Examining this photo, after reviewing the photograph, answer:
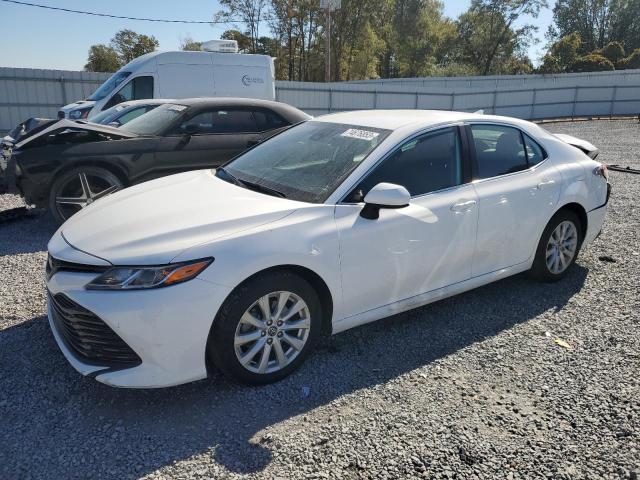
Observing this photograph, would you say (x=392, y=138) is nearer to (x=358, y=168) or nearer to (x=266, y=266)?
(x=358, y=168)

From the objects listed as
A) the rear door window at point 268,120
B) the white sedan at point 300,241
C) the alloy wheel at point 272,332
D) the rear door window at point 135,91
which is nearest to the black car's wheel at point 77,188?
the rear door window at point 268,120

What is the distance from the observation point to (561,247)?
4.61 meters

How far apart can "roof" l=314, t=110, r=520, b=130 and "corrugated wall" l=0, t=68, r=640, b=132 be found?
13.5m

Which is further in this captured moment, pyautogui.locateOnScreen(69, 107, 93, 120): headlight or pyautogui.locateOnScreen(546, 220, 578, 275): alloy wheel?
pyautogui.locateOnScreen(69, 107, 93, 120): headlight

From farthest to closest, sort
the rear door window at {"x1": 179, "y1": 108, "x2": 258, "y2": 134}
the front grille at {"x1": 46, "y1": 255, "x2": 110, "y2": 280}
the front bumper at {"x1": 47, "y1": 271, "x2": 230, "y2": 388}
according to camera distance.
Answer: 1. the rear door window at {"x1": 179, "y1": 108, "x2": 258, "y2": 134}
2. the front grille at {"x1": 46, "y1": 255, "x2": 110, "y2": 280}
3. the front bumper at {"x1": 47, "y1": 271, "x2": 230, "y2": 388}

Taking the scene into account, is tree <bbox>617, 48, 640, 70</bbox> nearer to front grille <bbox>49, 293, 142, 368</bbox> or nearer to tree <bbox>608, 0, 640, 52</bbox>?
tree <bbox>608, 0, 640, 52</bbox>

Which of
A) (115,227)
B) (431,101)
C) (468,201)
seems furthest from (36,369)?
(431,101)

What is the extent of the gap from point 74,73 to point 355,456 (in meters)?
16.0

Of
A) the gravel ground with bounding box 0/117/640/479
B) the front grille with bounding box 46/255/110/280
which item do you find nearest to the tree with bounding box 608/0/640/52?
the gravel ground with bounding box 0/117/640/479

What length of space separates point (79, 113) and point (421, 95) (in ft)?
45.8

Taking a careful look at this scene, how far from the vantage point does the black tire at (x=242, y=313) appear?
9.28ft

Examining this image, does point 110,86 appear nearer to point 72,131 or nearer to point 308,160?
point 72,131

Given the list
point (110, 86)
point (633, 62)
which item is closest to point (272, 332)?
point (110, 86)

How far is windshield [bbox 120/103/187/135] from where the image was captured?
22.2 ft
